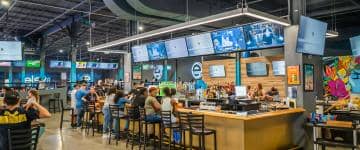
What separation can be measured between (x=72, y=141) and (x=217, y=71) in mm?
6934

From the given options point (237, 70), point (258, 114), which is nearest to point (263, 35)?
point (258, 114)

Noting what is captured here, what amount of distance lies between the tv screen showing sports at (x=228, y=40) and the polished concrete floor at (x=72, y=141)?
342cm

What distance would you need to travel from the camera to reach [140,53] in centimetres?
1000

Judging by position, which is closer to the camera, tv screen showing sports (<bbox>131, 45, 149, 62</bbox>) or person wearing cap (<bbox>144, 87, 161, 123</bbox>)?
person wearing cap (<bbox>144, 87, 161, 123</bbox>)

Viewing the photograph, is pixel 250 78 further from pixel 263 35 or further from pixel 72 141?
pixel 72 141

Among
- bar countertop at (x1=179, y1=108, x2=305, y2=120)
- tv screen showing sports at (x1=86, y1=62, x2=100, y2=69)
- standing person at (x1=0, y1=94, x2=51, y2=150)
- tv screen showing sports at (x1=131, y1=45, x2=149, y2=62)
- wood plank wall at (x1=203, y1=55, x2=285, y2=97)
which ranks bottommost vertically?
→ bar countertop at (x1=179, y1=108, x2=305, y2=120)

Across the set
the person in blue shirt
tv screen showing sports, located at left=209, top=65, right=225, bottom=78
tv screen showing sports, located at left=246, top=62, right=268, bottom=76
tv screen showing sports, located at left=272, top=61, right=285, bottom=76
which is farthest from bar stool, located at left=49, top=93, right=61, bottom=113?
tv screen showing sports, located at left=272, top=61, right=285, bottom=76

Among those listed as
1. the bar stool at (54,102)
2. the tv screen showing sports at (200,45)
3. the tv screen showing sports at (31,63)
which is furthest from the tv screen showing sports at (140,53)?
the tv screen showing sports at (31,63)

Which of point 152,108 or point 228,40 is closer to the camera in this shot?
point 152,108

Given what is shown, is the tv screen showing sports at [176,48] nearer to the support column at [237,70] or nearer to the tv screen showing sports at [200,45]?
the tv screen showing sports at [200,45]

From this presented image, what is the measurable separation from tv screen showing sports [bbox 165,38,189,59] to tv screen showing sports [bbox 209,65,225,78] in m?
3.75

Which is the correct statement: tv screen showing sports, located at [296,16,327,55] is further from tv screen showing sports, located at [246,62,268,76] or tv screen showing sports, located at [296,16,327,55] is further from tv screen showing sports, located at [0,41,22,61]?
tv screen showing sports, located at [0,41,22,61]

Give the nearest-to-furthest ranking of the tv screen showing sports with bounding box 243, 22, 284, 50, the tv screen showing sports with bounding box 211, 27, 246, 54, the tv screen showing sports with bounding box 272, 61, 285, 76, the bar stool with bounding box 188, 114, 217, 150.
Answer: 1. the bar stool with bounding box 188, 114, 217, 150
2. the tv screen showing sports with bounding box 243, 22, 284, 50
3. the tv screen showing sports with bounding box 211, 27, 246, 54
4. the tv screen showing sports with bounding box 272, 61, 285, 76

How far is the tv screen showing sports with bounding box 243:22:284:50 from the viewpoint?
21.0 feet
